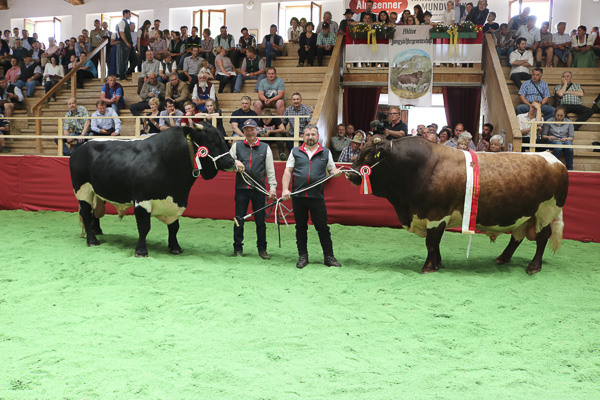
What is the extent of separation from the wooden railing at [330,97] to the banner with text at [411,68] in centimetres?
127

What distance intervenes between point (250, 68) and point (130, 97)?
3.32 meters

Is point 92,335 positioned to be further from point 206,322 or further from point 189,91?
point 189,91

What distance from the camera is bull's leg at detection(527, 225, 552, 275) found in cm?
605

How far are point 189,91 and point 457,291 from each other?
354 inches

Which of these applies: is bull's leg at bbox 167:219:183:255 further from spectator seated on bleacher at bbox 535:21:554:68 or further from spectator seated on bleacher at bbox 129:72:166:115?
spectator seated on bleacher at bbox 535:21:554:68

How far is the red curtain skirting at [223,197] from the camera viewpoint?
8.12 meters

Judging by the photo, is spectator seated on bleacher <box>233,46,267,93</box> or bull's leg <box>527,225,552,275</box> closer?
bull's leg <box>527,225,552,275</box>

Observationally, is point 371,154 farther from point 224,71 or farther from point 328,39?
point 328,39

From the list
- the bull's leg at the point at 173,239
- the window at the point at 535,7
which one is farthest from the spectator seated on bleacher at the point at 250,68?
the window at the point at 535,7

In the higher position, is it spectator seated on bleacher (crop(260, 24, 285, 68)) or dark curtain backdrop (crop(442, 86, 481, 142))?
spectator seated on bleacher (crop(260, 24, 285, 68))

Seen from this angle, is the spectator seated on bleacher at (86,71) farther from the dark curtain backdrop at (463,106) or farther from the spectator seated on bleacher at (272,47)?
the dark curtain backdrop at (463,106)

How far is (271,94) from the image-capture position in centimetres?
1143

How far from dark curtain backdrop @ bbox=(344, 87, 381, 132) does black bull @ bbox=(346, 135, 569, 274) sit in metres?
9.67

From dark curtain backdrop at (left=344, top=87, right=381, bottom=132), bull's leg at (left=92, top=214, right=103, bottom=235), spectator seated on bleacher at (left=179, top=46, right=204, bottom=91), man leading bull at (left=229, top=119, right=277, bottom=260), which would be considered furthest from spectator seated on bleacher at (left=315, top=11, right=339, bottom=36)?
bull's leg at (left=92, top=214, right=103, bottom=235)
